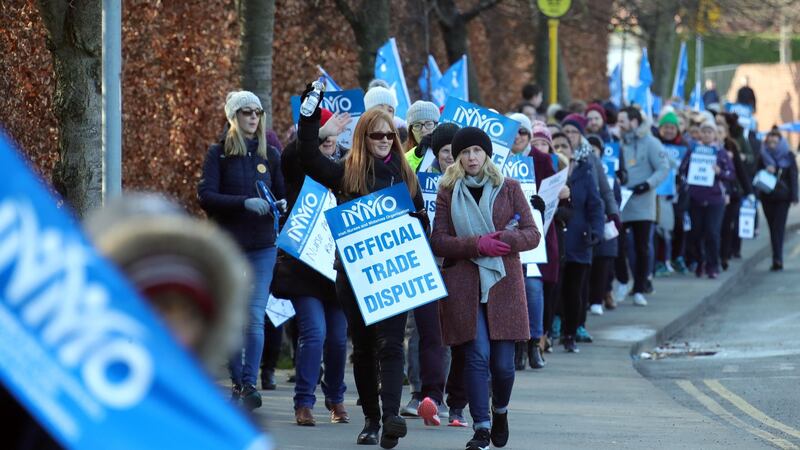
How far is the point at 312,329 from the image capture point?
9320 millimetres

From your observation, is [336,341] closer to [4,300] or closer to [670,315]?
[4,300]

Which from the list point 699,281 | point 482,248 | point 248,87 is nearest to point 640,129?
point 699,281

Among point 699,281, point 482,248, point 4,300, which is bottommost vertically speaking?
point 699,281

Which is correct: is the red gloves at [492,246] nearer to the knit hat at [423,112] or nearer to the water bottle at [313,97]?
the water bottle at [313,97]

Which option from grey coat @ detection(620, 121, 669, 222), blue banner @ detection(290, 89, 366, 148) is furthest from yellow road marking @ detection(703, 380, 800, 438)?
grey coat @ detection(620, 121, 669, 222)

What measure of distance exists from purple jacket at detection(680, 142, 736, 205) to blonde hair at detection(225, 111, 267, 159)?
11468 millimetres

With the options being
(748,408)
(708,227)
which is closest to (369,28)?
(708,227)

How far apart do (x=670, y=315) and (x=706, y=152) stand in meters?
4.08

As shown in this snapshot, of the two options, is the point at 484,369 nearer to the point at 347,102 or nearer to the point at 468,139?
the point at 468,139

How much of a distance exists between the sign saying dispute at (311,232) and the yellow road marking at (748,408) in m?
2.75

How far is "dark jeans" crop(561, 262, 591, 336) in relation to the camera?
46.6 ft

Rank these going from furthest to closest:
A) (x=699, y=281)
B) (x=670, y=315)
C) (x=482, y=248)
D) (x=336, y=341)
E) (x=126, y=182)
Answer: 1. (x=699, y=281)
2. (x=670, y=315)
3. (x=126, y=182)
4. (x=336, y=341)
5. (x=482, y=248)

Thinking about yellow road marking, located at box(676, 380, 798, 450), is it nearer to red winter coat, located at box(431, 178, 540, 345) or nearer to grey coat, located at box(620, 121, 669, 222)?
red winter coat, located at box(431, 178, 540, 345)

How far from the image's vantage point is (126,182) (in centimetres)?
1260
